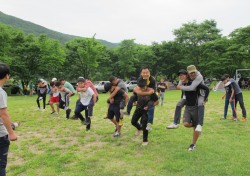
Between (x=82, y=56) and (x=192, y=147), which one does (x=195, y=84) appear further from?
(x=82, y=56)

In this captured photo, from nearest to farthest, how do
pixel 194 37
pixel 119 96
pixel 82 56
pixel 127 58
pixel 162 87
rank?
pixel 119 96
pixel 162 87
pixel 82 56
pixel 194 37
pixel 127 58

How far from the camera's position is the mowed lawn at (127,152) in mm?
4977

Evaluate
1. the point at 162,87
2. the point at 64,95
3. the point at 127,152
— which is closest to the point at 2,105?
the point at 127,152

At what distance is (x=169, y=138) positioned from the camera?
7340 millimetres

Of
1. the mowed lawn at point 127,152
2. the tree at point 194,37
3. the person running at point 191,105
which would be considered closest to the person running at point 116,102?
the mowed lawn at point 127,152

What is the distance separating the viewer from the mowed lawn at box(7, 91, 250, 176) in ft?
16.3

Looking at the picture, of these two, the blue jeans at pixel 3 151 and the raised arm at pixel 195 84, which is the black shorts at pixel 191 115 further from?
the blue jeans at pixel 3 151

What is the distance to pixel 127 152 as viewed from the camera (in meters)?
6.12

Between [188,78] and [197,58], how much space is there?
36.4 metres

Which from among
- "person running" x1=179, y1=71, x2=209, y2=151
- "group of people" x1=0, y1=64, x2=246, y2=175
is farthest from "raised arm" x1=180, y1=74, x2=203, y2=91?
"person running" x1=179, y1=71, x2=209, y2=151

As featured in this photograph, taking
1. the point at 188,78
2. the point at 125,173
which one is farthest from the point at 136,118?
the point at 125,173

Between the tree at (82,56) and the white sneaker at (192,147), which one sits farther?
the tree at (82,56)

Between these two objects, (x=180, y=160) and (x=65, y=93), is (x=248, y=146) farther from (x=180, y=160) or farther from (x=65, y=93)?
(x=65, y=93)

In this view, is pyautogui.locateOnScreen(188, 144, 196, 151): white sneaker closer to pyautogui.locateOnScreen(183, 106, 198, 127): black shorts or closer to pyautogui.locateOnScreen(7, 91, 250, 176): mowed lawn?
pyautogui.locateOnScreen(7, 91, 250, 176): mowed lawn
